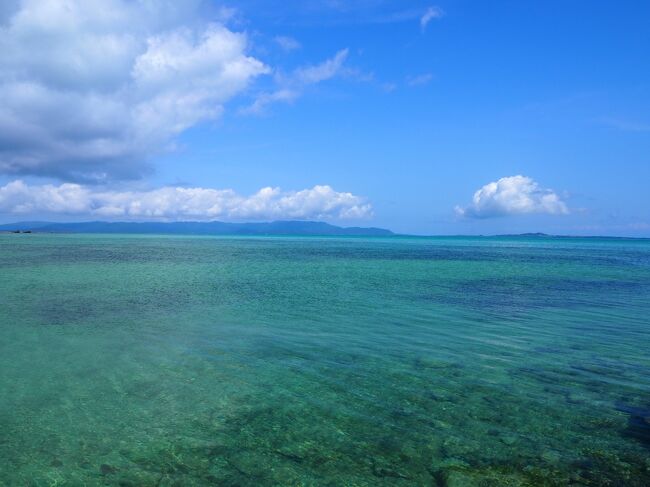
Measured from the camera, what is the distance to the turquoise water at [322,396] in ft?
27.6

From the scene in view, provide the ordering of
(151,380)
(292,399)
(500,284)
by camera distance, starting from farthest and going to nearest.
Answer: (500,284)
(151,380)
(292,399)

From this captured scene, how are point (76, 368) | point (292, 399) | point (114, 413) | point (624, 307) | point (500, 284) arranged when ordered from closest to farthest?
point (114, 413), point (292, 399), point (76, 368), point (624, 307), point (500, 284)

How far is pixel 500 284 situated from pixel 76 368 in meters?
33.7

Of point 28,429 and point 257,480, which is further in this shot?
point 28,429

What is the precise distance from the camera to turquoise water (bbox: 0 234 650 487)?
841 cm

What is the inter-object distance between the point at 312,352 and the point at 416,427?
21.6ft

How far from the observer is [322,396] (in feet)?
38.7

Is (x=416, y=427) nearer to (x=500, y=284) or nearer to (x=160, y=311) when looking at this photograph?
(x=160, y=311)

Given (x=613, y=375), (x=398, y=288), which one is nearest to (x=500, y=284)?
(x=398, y=288)

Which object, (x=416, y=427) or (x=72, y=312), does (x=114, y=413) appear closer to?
(x=416, y=427)

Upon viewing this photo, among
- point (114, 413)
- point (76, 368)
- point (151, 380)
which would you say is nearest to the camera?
point (114, 413)

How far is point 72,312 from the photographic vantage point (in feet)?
75.9

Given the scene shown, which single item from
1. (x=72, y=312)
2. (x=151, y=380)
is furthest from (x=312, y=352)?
(x=72, y=312)

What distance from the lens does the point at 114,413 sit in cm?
1062
